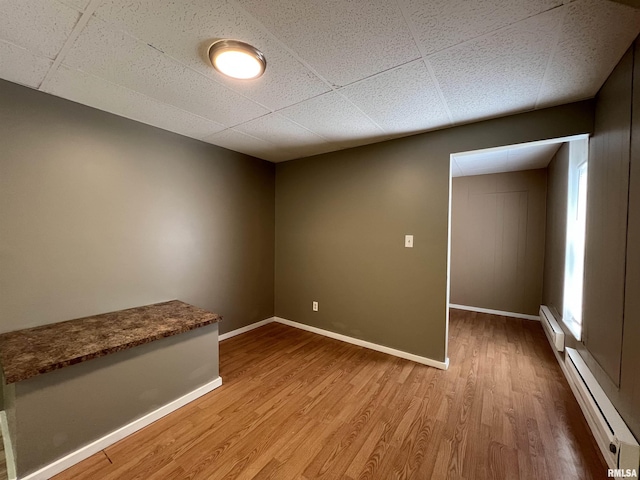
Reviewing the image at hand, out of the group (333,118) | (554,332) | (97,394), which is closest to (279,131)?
(333,118)

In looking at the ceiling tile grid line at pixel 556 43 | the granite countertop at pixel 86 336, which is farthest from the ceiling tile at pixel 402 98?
the granite countertop at pixel 86 336

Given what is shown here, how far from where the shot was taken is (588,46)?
1.36m

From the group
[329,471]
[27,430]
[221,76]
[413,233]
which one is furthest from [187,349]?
[413,233]

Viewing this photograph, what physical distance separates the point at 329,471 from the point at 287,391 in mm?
803

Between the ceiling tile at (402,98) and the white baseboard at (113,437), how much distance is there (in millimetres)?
2632

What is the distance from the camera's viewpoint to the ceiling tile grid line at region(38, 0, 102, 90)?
3.82ft

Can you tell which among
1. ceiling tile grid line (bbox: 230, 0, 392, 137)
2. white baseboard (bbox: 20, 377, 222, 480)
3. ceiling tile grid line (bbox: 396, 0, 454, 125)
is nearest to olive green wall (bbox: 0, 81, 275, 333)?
white baseboard (bbox: 20, 377, 222, 480)

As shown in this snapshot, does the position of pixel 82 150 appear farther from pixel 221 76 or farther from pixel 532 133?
pixel 532 133

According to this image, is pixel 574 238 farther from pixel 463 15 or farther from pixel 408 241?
pixel 463 15

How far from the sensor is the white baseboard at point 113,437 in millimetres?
1410

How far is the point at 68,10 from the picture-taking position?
1.18 m

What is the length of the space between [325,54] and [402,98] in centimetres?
76

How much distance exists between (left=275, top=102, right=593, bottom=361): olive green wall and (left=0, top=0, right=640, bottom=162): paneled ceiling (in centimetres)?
24

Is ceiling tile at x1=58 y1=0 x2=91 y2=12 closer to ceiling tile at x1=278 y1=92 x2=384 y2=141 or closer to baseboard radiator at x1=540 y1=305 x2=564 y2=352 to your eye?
ceiling tile at x1=278 y1=92 x2=384 y2=141
